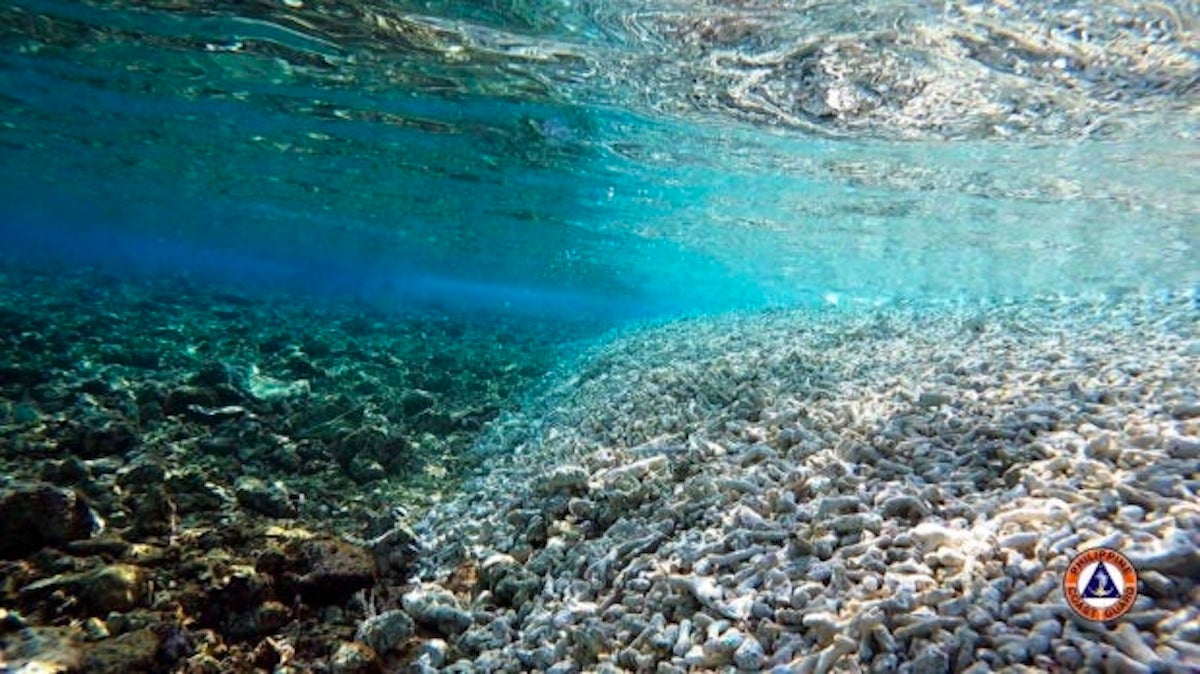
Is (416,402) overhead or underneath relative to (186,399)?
underneath

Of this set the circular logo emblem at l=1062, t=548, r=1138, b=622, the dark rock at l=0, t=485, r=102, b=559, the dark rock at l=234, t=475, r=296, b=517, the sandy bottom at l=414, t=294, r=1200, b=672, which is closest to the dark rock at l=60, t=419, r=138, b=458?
the dark rock at l=234, t=475, r=296, b=517

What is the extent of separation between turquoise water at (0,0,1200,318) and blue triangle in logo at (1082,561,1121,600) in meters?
9.22

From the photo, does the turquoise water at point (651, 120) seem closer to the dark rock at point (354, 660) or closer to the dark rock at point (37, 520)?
the dark rock at point (37, 520)

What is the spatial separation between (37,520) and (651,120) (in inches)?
587

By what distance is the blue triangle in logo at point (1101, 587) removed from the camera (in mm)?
2982

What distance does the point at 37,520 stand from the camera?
5.17 metres

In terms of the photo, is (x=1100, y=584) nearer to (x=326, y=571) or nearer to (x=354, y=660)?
(x=354, y=660)

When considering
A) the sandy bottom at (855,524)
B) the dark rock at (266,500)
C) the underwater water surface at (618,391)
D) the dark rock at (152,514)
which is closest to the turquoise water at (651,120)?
the underwater water surface at (618,391)

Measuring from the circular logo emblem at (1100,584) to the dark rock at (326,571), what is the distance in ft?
15.9

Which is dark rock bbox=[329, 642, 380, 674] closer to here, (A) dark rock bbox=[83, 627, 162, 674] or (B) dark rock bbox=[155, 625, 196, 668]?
(B) dark rock bbox=[155, 625, 196, 668]

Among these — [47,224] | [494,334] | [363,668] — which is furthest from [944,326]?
[47,224]

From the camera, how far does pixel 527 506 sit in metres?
6.12

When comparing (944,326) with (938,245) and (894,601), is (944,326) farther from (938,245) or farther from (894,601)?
(938,245)

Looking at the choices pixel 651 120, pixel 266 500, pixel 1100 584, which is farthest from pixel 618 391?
pixel 651 120
